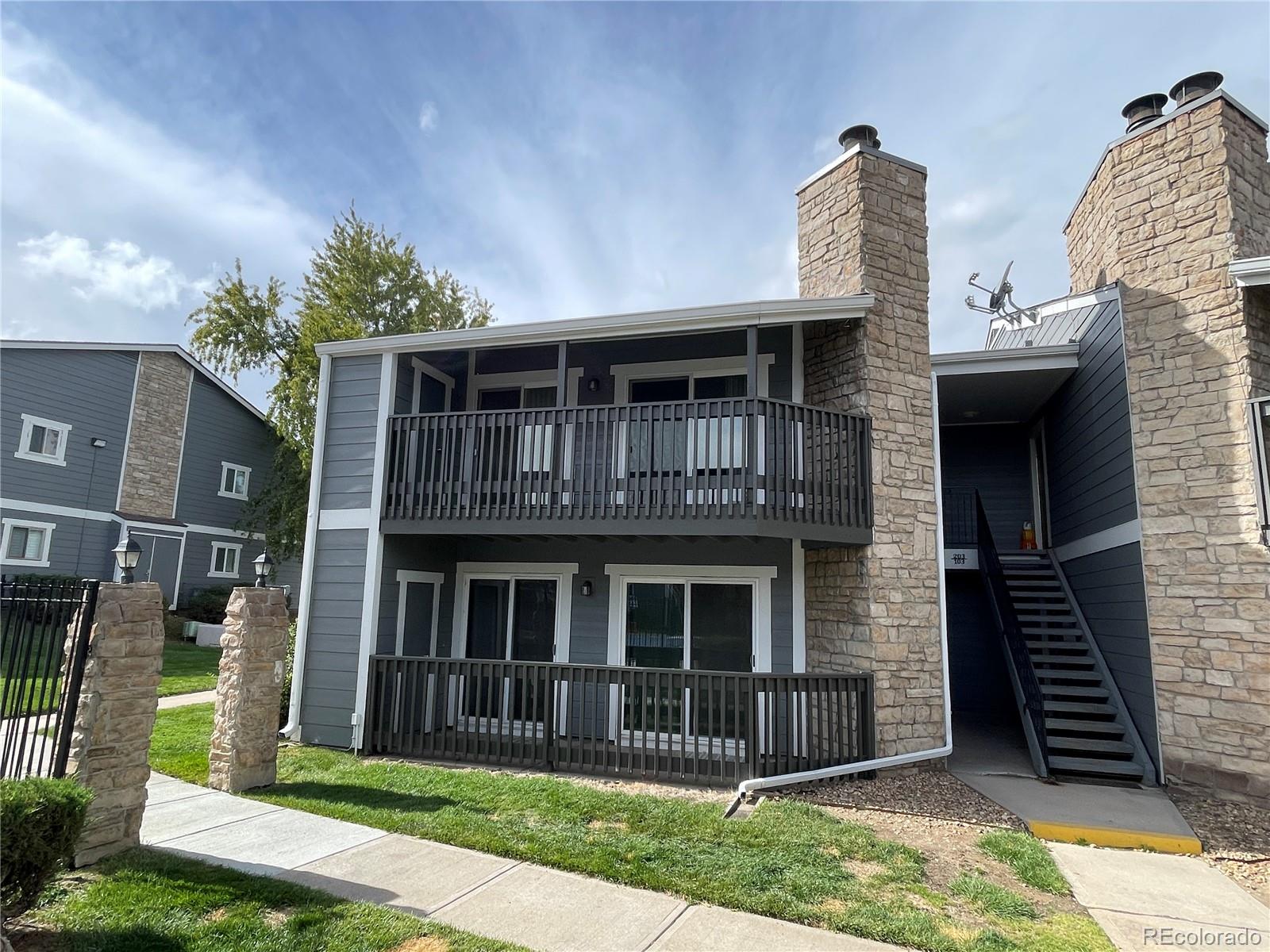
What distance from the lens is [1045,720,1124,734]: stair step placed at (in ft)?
24.9

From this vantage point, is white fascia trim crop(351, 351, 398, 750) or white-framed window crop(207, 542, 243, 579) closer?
white fascia trim crop(351, 351, 398, 750)

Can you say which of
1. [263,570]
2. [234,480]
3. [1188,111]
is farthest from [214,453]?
[1188,111]

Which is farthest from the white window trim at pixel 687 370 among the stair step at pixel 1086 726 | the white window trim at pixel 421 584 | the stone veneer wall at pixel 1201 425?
the stair step at pixel 1086 726

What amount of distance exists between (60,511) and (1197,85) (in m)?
23.8

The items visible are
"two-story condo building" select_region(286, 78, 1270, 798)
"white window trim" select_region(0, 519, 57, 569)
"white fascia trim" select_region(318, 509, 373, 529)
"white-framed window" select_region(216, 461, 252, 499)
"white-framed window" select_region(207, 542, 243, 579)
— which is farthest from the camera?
"white-framed window" select_region(216, 461, 252, 499)

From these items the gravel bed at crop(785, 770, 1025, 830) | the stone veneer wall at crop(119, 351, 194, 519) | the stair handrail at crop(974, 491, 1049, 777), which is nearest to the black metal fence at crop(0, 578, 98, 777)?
the gravel bed at crop(785, 770, 1025, 830)

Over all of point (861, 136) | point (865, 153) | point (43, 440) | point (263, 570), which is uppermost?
A: point (861, 136)

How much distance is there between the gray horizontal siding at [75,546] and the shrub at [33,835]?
52.1 feet

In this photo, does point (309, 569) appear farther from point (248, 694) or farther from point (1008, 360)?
point (1008, 360)

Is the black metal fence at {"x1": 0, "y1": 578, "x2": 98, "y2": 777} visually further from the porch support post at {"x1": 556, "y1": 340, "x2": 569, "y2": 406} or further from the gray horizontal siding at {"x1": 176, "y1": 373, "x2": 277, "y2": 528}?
the gray horizontal siding at {"x1": 176, "y1": 373, "x2": 277, "y2": 528}

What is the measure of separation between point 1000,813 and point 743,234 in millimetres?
9484

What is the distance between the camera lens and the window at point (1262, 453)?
21.4 ft

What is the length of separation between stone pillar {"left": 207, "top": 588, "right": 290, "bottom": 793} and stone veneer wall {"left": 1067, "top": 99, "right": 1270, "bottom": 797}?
920cm

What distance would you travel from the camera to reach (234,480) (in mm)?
21688
